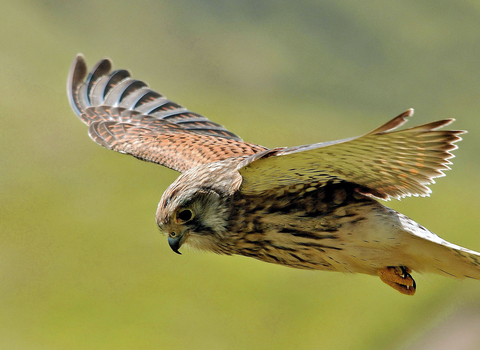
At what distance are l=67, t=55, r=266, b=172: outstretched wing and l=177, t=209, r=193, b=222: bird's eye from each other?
1356 millimetres

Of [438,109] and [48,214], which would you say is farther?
[438,109]

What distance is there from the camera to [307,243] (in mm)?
5215

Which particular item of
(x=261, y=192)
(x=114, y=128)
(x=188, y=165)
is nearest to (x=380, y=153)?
(x=261, y=192)

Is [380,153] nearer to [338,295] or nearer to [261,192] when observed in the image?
[261,192]

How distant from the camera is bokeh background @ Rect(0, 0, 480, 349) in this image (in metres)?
41.8

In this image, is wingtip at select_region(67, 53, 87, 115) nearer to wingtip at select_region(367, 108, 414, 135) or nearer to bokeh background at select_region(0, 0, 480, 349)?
wingtip at select_region(367, 108, 414, 135)

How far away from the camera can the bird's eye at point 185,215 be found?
5.24 meters

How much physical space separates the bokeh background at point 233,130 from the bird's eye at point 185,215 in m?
34.9

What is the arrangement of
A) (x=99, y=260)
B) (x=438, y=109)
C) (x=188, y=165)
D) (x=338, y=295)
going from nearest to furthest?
(x=188, y=165)
(x=338, y=295)
(x=99, y=260)
(x=438, y=109)

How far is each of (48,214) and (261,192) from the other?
5229 cm

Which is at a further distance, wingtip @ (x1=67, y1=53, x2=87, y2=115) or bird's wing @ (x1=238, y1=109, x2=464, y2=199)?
wingtip @ (x1=67, y1=53, x2=87, y2=115)

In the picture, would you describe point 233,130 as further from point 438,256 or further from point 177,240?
point 438,256

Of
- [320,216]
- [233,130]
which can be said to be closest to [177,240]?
[320,216]

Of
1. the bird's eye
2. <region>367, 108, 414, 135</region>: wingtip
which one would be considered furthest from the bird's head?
<region>367, 108, 414, 135</region>: wingtip
